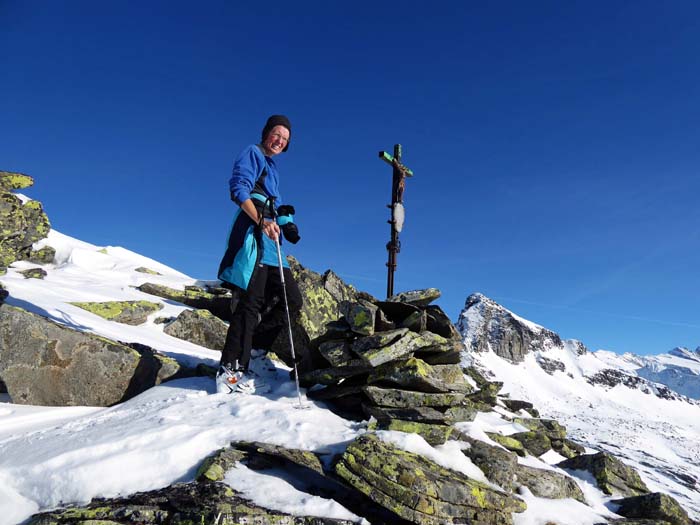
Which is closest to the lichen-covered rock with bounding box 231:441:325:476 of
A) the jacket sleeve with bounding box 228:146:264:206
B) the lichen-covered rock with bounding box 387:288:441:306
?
the jacket sleeve with bounding box 228:146:264:206

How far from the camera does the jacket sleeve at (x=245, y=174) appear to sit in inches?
268

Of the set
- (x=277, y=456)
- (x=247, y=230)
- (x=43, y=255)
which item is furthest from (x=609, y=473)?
(x=43, y=255)

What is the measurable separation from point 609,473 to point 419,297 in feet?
17.3

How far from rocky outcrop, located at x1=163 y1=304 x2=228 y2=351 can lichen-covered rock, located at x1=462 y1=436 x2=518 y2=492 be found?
27.3 feet

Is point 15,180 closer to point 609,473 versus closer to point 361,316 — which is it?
point 361,316

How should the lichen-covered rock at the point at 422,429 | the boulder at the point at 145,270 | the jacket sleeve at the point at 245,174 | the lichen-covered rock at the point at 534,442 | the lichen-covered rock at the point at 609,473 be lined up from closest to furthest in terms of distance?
1. the lichen-covered rock at the point at 422,429
2. the jacket sleeve at the point at 245,174
3. the lichen-covered rock at the point at 609,473
4. the lichen-covered rock at the point at 534,442
5. the boulder at the point at 145,270

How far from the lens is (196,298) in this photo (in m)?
17.1

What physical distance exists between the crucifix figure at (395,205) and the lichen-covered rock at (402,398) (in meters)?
6.24

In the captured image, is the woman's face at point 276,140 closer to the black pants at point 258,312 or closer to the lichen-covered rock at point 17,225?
the black pants at point 258,312

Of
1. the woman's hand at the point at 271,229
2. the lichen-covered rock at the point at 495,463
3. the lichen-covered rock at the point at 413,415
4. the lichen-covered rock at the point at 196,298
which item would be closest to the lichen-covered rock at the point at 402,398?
the lichen-covered rock at the point at 413,415

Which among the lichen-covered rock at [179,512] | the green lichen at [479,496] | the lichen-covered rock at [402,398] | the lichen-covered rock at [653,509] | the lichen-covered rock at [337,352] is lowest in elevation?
the lichen-covered rock at [653,509]

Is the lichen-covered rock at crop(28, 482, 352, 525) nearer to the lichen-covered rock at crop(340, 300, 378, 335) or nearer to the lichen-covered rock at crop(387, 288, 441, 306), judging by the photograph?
the lichen-covered rock at crop(340, 300, 378, 335)

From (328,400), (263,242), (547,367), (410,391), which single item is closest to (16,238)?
(263,242)

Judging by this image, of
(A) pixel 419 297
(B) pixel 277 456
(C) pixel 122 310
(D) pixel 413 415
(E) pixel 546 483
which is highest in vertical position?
(A) pixel 419 297
